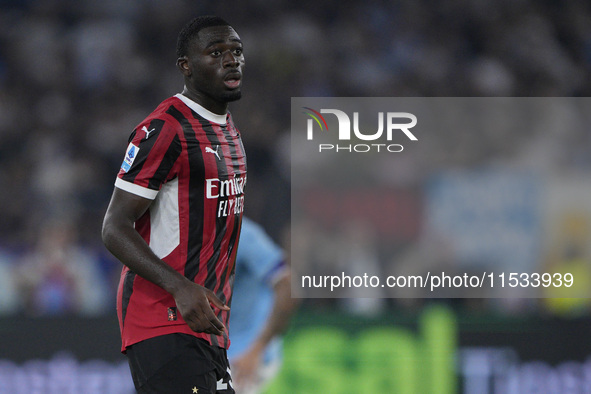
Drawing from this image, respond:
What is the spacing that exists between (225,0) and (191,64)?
311 inches

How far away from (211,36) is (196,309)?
1006 millimetres

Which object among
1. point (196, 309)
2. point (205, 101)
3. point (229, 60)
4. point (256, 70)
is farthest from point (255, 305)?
point (256, 70)

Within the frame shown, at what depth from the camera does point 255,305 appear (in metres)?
5.25

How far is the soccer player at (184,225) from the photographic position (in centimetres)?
286

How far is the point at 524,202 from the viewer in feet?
25.2

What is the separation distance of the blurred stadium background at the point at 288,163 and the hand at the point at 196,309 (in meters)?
3.44

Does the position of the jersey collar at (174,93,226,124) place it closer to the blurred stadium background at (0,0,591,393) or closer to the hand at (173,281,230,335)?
the hand at (173,281,230,335)

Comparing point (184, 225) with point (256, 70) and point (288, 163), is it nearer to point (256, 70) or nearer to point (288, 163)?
point (288, 163)

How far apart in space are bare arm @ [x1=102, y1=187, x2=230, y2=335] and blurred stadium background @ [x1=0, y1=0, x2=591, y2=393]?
11.3 ft

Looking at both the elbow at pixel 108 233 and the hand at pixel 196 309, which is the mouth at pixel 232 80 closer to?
the elbow at pixel 108 233

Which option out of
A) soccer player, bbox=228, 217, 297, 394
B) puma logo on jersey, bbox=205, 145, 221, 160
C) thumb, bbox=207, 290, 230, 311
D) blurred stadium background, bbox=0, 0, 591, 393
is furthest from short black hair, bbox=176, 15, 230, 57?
blurred stadium background, bbox=0, 0, 591, 393

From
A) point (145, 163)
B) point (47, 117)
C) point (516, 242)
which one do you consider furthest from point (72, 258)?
point (145, 163)

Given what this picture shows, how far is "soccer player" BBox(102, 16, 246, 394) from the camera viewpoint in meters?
2.86

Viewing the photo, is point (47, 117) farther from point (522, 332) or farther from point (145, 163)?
point (145, 163)
